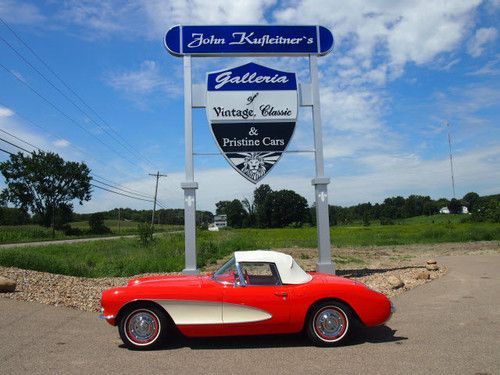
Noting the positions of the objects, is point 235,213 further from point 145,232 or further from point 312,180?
point 312,180

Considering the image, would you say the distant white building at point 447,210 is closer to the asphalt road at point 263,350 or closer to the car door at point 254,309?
the asphalt road at point 263,350

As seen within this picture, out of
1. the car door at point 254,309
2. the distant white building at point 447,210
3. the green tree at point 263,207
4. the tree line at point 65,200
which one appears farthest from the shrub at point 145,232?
the distant white building at point 447,210

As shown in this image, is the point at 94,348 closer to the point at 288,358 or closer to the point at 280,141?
the point at 288,358

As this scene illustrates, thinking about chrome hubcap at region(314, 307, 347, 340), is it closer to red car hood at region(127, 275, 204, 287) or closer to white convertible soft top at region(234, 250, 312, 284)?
white convertible soft top at region(234, 250, 312, 284)

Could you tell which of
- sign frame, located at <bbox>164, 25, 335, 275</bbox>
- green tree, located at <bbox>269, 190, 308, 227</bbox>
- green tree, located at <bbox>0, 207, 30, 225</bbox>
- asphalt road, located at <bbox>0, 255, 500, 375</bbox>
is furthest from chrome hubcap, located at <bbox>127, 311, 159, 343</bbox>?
green tree, located at <bbox>269, 190, 308, 227</bbox>

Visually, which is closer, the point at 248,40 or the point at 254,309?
the point at 254,309

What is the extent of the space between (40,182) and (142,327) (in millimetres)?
75008

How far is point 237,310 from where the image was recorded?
5730 millimetres

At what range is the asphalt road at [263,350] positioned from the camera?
16.0 feet

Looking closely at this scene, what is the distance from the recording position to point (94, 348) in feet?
18.9

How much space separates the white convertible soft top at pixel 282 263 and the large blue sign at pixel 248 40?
6.80 metres

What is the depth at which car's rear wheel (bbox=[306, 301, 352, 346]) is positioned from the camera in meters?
5.72

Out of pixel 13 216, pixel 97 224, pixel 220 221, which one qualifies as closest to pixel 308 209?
pixel 220 221

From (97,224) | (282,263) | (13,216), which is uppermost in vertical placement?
(13,216)
